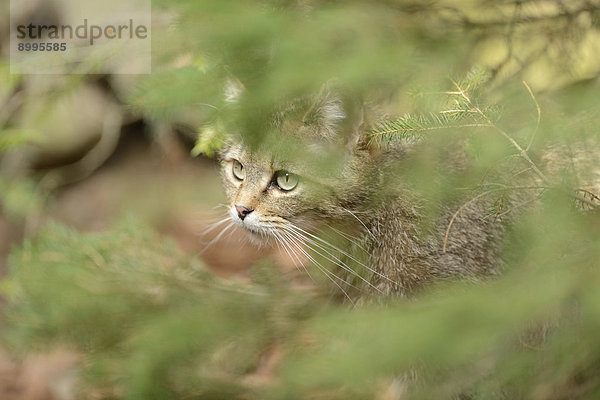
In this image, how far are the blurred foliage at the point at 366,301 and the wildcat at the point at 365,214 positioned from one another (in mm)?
132

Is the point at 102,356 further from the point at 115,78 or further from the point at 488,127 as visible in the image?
the point at 115,78

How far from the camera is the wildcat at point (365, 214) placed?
2.46m

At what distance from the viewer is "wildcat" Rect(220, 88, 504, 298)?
2.46 metres

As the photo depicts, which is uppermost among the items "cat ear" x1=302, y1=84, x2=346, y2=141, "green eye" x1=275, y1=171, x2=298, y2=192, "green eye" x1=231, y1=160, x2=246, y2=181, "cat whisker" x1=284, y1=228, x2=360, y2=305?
"cat ear" x1=302, y1=84, x2=346, y2=141

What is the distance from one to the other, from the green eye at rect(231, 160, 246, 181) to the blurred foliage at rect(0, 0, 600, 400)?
19 cm

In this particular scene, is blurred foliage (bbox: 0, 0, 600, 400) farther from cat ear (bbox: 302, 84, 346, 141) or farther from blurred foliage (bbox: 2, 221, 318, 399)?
cat ear (bbox: 302, 84, 346, 141)

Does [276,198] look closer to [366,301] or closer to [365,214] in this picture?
[365,214]

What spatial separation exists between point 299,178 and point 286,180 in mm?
57

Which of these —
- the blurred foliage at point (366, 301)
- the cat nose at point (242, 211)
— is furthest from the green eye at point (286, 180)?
the blurred foliage at point (366, 301)

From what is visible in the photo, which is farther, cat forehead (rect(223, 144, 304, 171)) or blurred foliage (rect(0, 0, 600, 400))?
cat forehead (rect(223, 144, 304, 171))

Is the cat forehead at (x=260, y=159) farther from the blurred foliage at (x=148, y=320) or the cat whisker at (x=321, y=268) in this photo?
the blurred foliage at (x=148, y=320)

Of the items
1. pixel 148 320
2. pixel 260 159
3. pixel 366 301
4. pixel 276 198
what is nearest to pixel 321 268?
pixel 366 301

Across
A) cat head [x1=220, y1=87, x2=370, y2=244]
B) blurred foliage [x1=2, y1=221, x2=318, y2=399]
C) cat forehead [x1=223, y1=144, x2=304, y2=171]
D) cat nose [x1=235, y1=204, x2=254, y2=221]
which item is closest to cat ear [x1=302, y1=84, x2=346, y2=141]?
cat head [x1=220, y1=87, x2=370, y2=244]

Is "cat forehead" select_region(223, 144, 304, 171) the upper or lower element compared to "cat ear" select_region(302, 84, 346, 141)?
lower
